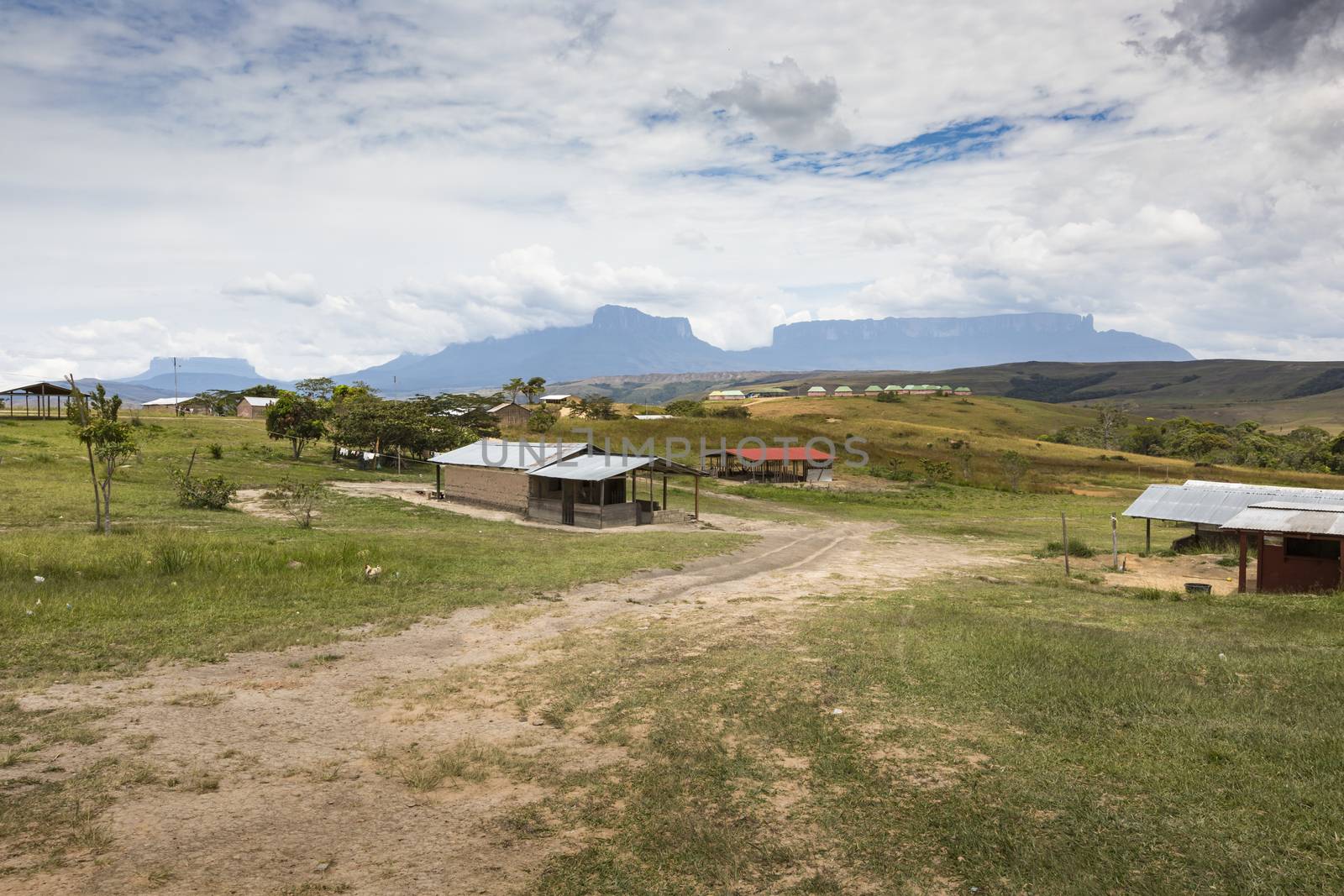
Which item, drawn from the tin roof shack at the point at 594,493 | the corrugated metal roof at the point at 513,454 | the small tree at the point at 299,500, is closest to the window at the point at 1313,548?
the tin roof shack at the point at 594,493

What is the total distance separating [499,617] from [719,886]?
1032cm

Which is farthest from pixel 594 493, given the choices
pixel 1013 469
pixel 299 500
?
pixel 1013 469

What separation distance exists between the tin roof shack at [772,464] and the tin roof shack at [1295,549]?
40.6 m

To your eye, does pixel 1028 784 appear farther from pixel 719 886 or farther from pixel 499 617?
pixel 499 617

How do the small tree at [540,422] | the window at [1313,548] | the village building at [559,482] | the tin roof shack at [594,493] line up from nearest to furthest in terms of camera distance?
1. the window at [1313,548]
2. the tin roof shack at [594,493]
3. the village building at [559,482]
4. the small tree at [540,422]

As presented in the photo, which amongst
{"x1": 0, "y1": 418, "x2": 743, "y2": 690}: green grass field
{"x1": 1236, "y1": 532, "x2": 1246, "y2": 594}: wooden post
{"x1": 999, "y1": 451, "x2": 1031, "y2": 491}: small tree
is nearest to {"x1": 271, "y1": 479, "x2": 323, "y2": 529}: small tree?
{"x1": 0, "y1": 418, "x2": 743, "y2": 690}: green grass field

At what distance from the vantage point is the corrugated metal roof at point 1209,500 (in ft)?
85.5

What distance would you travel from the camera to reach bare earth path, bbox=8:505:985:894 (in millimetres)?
6492

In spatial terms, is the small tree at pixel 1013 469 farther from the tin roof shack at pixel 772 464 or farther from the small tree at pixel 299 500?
the small tree at pixel 299 500

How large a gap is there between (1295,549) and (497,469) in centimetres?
3170

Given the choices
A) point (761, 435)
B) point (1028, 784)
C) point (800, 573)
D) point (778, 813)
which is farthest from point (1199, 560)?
point (761, 435)

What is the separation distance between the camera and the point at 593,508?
3503cm

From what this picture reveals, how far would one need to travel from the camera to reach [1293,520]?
67.4 feet

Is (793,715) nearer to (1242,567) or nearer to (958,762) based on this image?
(958,762)
